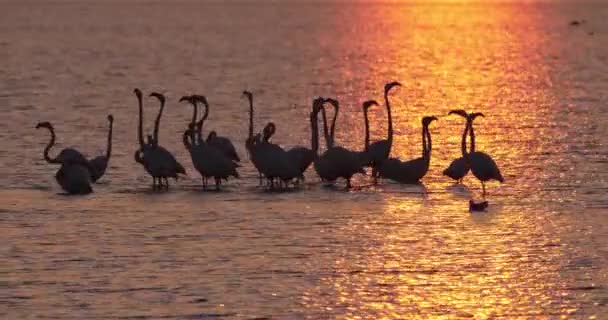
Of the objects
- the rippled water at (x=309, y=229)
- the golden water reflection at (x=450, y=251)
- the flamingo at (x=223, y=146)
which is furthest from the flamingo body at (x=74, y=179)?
the golden water reflection at (x=450, y=251)

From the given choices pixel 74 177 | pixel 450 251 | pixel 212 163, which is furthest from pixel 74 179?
pixel 450 251

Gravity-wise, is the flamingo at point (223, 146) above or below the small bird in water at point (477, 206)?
above

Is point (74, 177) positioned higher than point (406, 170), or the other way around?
point (74, 177)

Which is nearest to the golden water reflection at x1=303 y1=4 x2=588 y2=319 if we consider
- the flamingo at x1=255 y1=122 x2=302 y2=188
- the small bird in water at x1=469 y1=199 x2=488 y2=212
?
the small bird in water at x1=469 y1=199 x2=488 y2=212


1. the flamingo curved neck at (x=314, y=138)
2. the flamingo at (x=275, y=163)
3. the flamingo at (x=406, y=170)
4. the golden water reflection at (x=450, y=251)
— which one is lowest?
the golden water reflection at (x=450, y=251)

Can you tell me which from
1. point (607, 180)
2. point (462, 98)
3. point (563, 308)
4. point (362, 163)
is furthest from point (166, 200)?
point (462, 98)

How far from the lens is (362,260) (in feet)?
59.1

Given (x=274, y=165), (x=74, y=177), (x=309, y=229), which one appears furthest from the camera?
(x=274, y=165)

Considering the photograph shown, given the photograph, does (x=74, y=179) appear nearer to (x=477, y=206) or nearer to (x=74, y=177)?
(x=74, y=177)

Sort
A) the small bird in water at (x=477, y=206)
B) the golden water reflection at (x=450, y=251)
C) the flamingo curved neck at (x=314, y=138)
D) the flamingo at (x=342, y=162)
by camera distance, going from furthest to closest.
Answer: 1. the flamingo curved neck at (x=314, y=138)
2. the flamingo at (x=342, y=162)
3. the small bird in water at (x=477, y=206)
4. the golden water reflection at (x=450, y=251)

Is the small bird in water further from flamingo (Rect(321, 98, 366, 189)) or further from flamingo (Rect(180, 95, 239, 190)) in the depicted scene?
flamingo (Rect(180, 95, 239, 190))

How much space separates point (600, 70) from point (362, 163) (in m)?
43.4

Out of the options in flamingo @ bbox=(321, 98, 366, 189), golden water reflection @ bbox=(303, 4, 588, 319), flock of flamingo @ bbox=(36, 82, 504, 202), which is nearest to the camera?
golden water reflection @ bbox=(303, 4, 588, 319)

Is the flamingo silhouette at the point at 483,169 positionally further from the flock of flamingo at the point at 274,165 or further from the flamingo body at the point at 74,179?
the flamingo body at the point at 74,179
